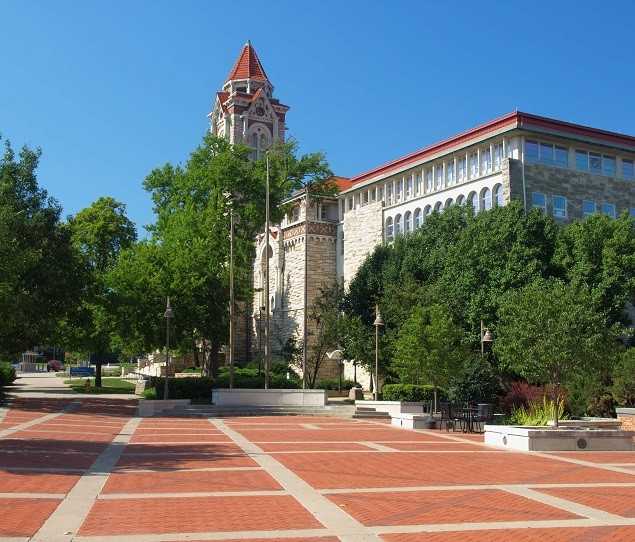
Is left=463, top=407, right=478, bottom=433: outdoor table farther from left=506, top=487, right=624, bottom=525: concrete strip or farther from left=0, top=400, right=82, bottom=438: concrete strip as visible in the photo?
left=0, top=400, right=82, bottom=438: concrete strip

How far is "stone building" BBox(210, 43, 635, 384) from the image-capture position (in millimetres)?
41375

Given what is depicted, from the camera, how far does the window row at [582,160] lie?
41688 mm

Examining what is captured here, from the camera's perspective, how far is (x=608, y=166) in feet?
147

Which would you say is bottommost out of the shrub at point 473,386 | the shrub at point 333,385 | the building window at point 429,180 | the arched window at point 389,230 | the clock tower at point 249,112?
the shrub at point 333,385

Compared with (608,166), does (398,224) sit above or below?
below

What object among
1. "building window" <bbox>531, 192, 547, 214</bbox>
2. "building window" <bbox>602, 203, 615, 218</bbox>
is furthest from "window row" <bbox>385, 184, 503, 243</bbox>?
"building window" <bbox>602, 203, 615, 218</bbox>

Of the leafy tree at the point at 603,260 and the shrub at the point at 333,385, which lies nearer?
the leafy tree at the point at 603,260

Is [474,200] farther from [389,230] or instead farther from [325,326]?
[325,326]

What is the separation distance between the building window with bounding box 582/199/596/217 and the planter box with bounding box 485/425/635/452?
1048 inches

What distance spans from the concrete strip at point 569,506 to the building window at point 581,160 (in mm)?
35050

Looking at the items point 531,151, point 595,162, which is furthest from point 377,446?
point 595,162

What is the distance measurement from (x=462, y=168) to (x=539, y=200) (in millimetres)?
5323

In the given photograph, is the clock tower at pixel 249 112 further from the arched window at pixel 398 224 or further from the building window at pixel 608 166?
the building window at pixel 608 166

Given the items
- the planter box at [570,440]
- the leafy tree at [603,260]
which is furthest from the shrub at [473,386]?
the leafy tree at [603,260]
